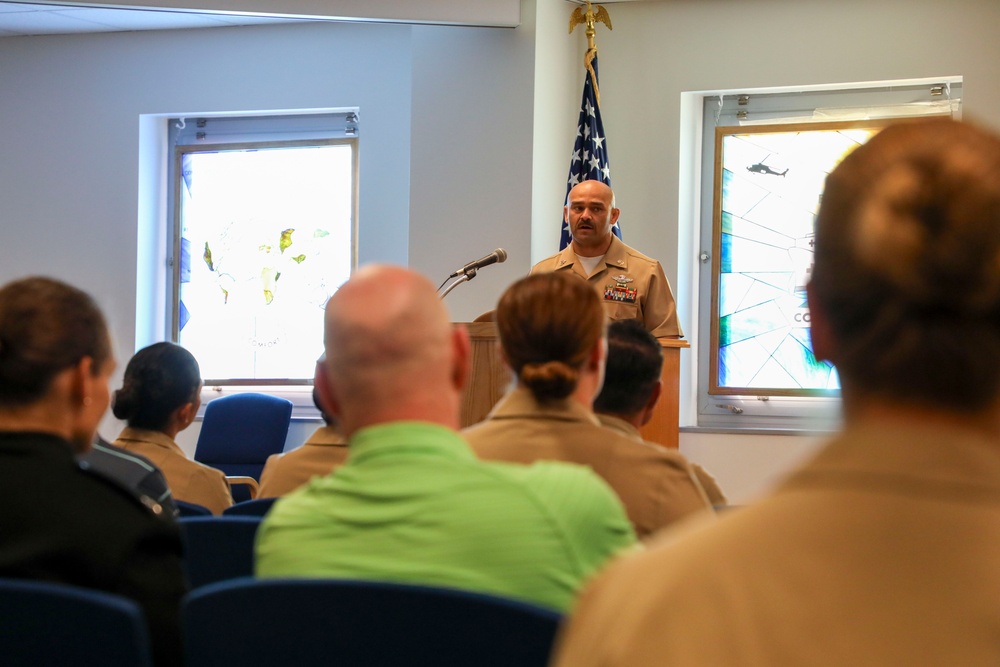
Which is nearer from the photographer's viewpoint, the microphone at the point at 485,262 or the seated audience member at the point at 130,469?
the seated audience member at the point at 130,469

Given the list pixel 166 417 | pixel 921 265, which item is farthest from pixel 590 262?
pixel 921 265

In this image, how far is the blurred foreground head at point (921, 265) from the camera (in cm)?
63

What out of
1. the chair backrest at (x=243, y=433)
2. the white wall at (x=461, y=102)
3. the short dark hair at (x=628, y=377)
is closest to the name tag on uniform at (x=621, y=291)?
the white wall at (x=461, y=102)

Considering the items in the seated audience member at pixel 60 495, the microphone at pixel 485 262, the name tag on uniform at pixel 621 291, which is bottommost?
the seated audience member at pixel 60 495

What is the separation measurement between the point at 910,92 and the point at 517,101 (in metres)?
2.34

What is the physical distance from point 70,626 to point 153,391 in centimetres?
209

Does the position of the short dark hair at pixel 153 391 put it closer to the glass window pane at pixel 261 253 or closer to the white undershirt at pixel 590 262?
the white undershirt at pixel 590 262

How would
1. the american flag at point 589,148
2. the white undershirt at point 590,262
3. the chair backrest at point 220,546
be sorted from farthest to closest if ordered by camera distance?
the american flag at point 589,148
the white undershirt at point 590,262
the chair backrest at point 220,546

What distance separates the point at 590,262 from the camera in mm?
5383

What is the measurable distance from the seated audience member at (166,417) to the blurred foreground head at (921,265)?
2785 millimetres

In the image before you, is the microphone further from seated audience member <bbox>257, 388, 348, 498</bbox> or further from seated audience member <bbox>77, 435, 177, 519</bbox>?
seated audience member <bbox>77, 435, 177, 519</bbox>

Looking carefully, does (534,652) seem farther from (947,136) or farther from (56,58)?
(56,58)

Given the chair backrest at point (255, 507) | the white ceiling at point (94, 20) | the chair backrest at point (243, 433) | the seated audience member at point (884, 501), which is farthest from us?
the white ceiling at point (94, 20)

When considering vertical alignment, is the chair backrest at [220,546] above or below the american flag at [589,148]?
below
